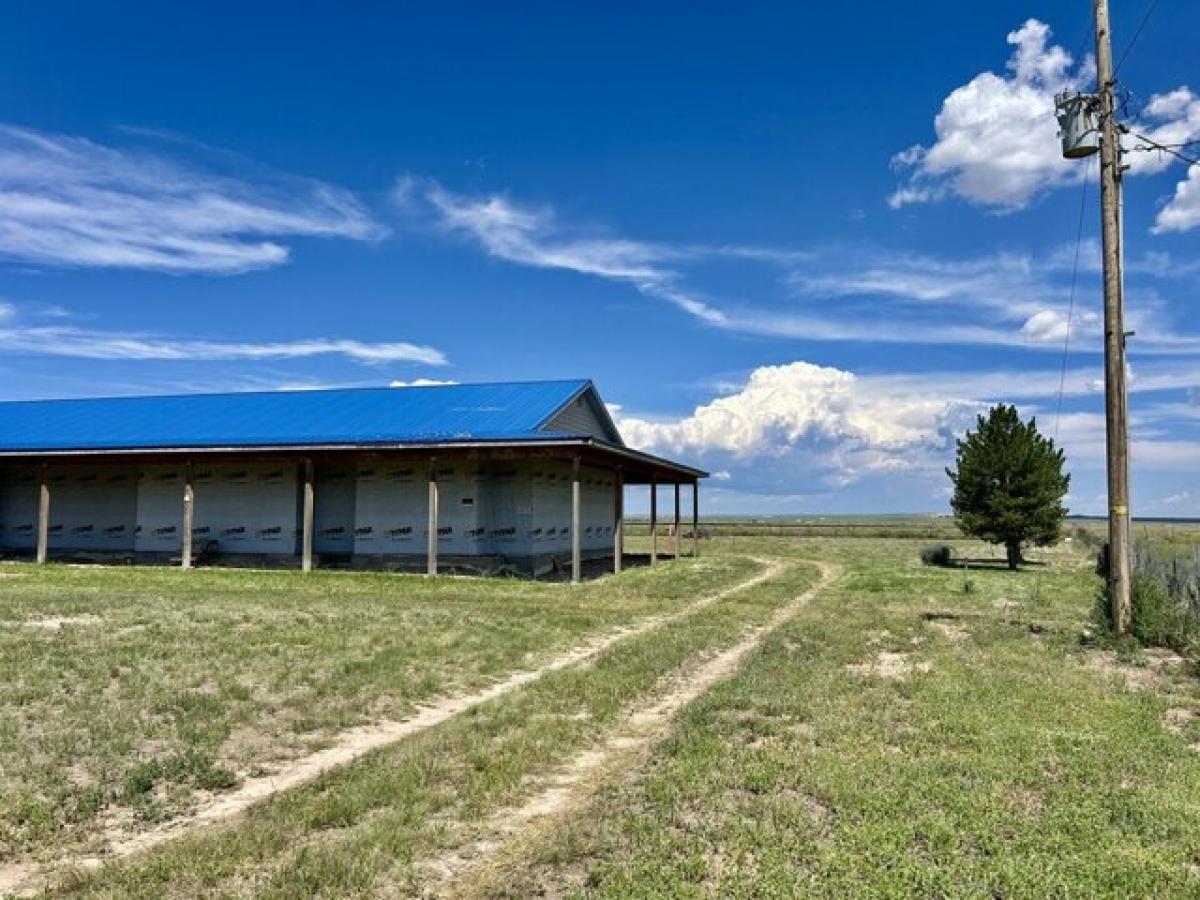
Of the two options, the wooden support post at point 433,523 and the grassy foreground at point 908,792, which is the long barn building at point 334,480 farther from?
the grassy foreground at point 908,792

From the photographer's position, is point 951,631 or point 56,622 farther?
point 951,631

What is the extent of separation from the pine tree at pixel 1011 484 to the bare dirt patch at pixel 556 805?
23.7m

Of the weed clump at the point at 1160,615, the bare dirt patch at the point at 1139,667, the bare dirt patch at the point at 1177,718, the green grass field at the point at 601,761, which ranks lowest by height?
the bare dirt patch at the point at 1139,667

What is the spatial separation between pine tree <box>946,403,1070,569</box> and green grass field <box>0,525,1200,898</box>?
17449 mm

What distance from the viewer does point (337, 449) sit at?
69.9 feet

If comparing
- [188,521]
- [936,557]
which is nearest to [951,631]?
[188,521]

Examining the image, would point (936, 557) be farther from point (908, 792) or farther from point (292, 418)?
point (908, 792)

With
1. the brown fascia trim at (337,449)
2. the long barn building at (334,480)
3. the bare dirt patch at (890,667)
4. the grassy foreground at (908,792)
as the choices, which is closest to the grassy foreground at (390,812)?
the grassy foreground at (908,792)

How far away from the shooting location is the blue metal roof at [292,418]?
73.6ft

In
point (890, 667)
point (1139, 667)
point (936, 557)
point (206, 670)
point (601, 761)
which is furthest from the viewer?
point (936, 557)

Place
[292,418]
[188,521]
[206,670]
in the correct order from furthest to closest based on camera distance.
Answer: [292,418] < [188,521] < [206,670]

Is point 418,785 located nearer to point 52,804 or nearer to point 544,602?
point 52,804

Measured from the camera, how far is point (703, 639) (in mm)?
12078

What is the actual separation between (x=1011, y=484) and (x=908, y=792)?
2688 cm
